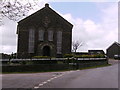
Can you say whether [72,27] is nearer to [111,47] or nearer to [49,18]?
[49,18]

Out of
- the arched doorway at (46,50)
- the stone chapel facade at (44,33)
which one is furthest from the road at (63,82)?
the stone chapel facade at (44,33)

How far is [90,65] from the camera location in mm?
44000

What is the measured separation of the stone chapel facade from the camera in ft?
195

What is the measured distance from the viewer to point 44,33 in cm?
6031

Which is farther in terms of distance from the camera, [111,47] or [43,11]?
[111,47]

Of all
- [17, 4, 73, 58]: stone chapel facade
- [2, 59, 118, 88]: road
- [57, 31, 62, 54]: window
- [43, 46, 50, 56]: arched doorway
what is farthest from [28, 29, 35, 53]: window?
[2, 59, 118, 88]: road

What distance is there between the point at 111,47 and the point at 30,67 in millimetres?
88398

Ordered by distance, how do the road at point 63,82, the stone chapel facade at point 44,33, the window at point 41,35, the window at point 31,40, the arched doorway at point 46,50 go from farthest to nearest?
1. the window at point 41,35
2. the window at point 31,40
3. the stone chapel facade at point 44,33
4. the arched doorway at point 46,50
5. the road at point 63,82

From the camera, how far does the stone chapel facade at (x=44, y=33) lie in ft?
195

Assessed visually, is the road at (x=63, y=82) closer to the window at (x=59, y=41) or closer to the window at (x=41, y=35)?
the window at (x=59, y=41)

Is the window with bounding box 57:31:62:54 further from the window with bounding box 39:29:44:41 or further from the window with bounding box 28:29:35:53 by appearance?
the window with bounding box 28:29:35:53

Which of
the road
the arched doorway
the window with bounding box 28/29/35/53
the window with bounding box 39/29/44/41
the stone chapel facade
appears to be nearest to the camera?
the road

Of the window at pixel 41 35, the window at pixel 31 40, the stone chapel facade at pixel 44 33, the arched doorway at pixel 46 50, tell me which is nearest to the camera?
the arched doorway at pixel 46 50

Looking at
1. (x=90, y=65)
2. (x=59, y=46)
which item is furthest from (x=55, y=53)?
(x=90, y=65)
